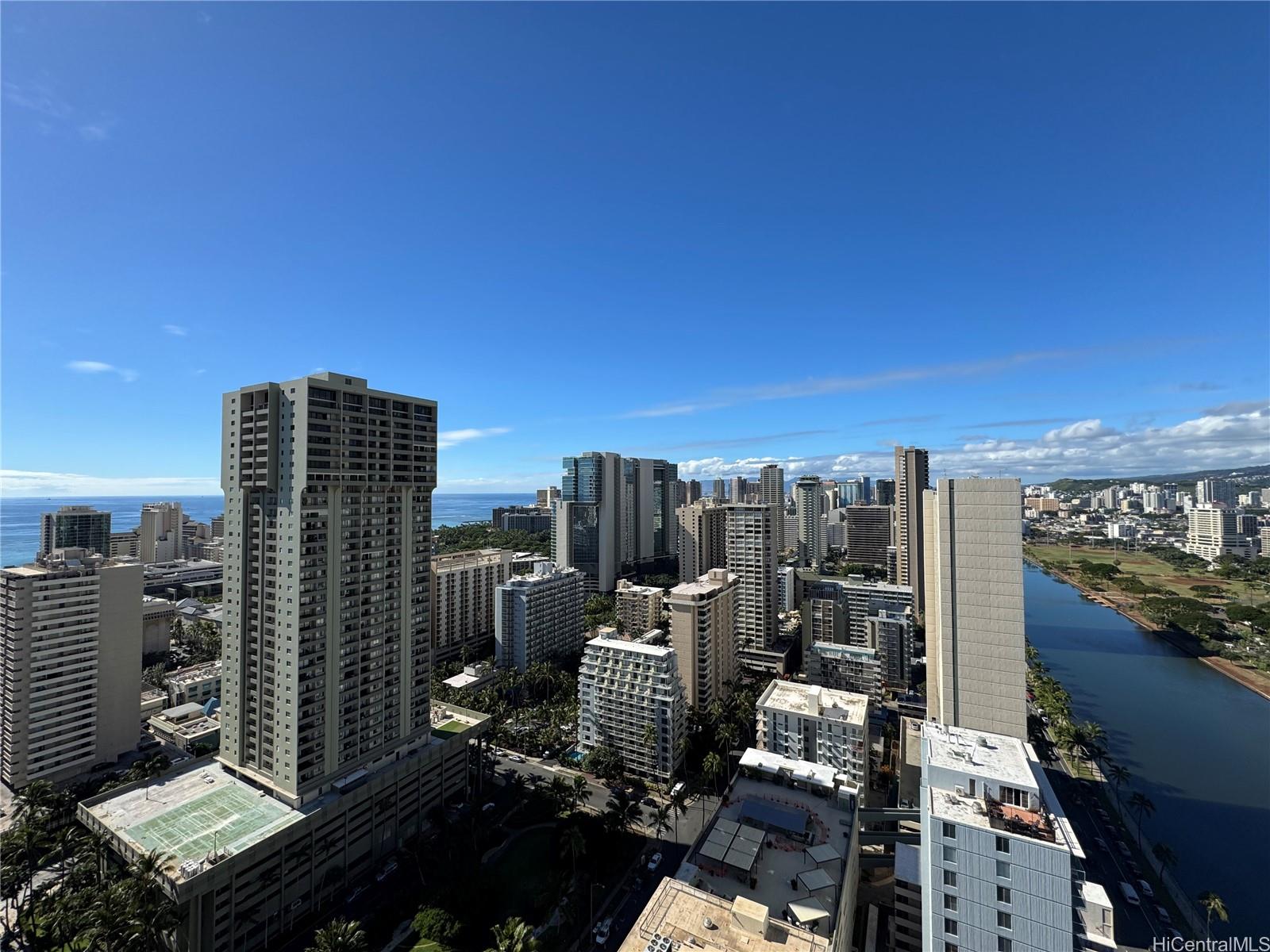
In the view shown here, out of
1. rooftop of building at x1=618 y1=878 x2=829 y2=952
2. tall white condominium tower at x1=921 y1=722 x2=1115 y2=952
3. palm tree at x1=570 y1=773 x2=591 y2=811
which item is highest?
tall white condominium tower at x1=921 y1=722 x2=1115 y2=952

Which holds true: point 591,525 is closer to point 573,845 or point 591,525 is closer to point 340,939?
point 573,845

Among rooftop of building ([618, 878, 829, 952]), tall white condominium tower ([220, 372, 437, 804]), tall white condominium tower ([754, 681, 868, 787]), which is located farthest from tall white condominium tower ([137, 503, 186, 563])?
rooftop of building ([618, 878, 829, 952])

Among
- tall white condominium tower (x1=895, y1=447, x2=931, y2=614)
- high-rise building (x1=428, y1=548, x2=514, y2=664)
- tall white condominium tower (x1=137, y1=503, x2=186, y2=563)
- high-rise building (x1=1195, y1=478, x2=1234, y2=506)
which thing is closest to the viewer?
high-rise building (x1=428, y1=548, x2=514, y2=664)

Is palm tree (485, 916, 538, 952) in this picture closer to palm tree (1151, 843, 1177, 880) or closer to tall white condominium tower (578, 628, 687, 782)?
tall white condominium tower (578, 628, 687, 782)

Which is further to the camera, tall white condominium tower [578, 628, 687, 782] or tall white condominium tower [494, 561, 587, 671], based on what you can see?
tall white condominium tower [494, 561, 587, 671]

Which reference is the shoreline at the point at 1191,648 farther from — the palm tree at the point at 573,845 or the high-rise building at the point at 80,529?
the high-rise building at the point at 80,529

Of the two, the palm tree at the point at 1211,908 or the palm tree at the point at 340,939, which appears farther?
the palm tree at the point at 1211,908

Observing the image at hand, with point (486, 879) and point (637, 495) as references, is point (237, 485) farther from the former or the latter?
point (637, 495)

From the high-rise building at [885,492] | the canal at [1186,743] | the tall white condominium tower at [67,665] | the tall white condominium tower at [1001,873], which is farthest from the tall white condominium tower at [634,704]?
the high-rise building at [885,492]
